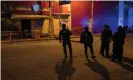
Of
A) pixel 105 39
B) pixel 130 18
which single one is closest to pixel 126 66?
pixel 105 39

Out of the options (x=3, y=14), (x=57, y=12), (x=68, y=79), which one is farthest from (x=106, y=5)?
(x=68, y=79)

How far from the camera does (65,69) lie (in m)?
11.3

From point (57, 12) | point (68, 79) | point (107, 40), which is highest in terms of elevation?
point (57, 12)

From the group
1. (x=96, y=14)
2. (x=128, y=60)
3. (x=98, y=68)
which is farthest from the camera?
(x=96, y=14)

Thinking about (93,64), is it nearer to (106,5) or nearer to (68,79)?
(68,79)

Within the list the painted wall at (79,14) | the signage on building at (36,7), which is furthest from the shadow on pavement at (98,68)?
the painted wall at (79,14)

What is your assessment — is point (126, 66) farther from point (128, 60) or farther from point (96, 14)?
point (96, 14)

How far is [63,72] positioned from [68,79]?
3.80ft

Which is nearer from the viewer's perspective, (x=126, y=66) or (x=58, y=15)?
(x=126, y=66)

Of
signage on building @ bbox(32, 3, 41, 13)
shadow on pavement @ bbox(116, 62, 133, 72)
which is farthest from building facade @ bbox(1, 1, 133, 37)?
shadow on pavement @ bbox(116, 62, 133, 72)

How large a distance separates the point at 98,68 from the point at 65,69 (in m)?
1.34

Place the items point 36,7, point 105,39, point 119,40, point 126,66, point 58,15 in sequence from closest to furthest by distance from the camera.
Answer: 1. point 126,66
2. point 119,40
3. point 105,39
4. point 36,7
5. point 58,15

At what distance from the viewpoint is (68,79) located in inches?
379

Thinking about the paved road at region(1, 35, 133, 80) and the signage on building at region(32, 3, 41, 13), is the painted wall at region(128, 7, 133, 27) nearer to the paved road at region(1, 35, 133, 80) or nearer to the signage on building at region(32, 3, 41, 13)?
the signage on building at region(32, 3, 41, 13)
